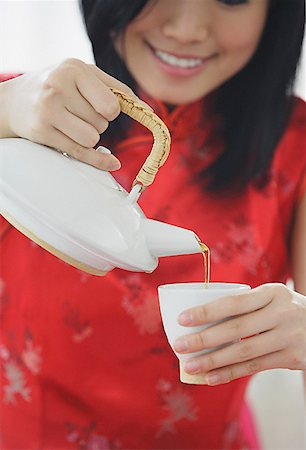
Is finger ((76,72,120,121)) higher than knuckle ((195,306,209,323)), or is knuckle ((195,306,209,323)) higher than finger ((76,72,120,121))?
finger ((76,72,120,121))

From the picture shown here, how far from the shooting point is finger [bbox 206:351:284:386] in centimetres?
62

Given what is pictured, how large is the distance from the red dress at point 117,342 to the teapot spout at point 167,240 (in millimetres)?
379

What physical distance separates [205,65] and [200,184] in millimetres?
180

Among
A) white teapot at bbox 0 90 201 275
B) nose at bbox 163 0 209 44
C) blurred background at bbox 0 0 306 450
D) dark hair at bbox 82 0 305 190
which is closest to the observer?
white teapot at bbox 0 90 201 275

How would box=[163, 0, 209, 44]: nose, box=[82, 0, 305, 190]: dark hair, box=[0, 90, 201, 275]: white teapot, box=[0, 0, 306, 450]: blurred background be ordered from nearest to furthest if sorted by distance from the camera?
box=[0, 90, 201, 275]: white teapot, box=[163, 0, 209, 44]: nose, box=[82, 0, 305, 190]: dark hair, box=[0, 0, 306, 450]: blurred background

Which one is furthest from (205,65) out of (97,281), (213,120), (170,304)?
(170,304)

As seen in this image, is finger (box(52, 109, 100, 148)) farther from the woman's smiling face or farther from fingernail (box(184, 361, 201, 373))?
the woman's smiling face

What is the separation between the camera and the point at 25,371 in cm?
101

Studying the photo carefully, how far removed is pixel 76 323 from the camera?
988mm

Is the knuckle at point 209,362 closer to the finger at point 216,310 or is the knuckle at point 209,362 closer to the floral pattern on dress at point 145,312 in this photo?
the finger at point 216,310

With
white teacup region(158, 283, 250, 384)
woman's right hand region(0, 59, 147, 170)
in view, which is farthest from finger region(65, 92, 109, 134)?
white teacup region(158, 283, 250, 384)

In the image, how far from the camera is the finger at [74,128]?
1.94ft

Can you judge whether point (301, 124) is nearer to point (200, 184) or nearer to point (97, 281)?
point (200, 184)

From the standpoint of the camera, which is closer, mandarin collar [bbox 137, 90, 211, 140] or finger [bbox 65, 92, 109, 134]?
finger [bbox 65, 92, 109, 134]
